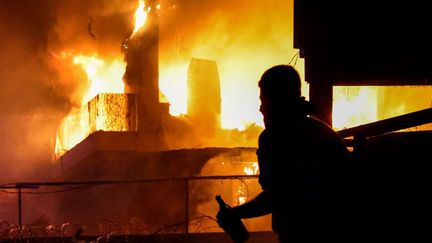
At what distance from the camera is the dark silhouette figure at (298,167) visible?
2646 mm

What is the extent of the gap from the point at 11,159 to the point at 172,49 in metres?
14.8

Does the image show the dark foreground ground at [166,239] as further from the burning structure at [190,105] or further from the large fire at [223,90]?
the large fire at [223,90]

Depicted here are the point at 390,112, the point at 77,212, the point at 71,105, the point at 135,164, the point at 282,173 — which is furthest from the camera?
the point at 71,105

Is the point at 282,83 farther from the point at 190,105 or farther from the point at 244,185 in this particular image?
the point at 190,105

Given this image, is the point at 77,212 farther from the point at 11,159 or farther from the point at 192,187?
the point at 11,159

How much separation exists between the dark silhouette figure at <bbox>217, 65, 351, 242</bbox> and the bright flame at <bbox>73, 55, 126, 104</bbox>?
34663mm

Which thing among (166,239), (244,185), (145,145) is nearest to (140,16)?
(145,145)

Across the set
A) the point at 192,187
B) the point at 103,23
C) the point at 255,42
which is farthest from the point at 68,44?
the point at 192,187

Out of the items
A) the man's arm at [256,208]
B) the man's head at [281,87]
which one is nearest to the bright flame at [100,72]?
the man's arm at [256,208]

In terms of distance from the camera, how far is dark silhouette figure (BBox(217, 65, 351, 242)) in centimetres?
265

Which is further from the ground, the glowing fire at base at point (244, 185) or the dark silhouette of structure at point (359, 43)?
the dark silhouette of structure at point (359, 43)

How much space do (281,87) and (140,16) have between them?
1121 inches

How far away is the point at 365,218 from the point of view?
2.85 metres

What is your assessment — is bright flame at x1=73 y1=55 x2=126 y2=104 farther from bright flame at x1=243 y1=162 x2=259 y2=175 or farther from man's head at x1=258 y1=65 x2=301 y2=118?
man's head at x1=258 y1=65 x2=301 y2=118
